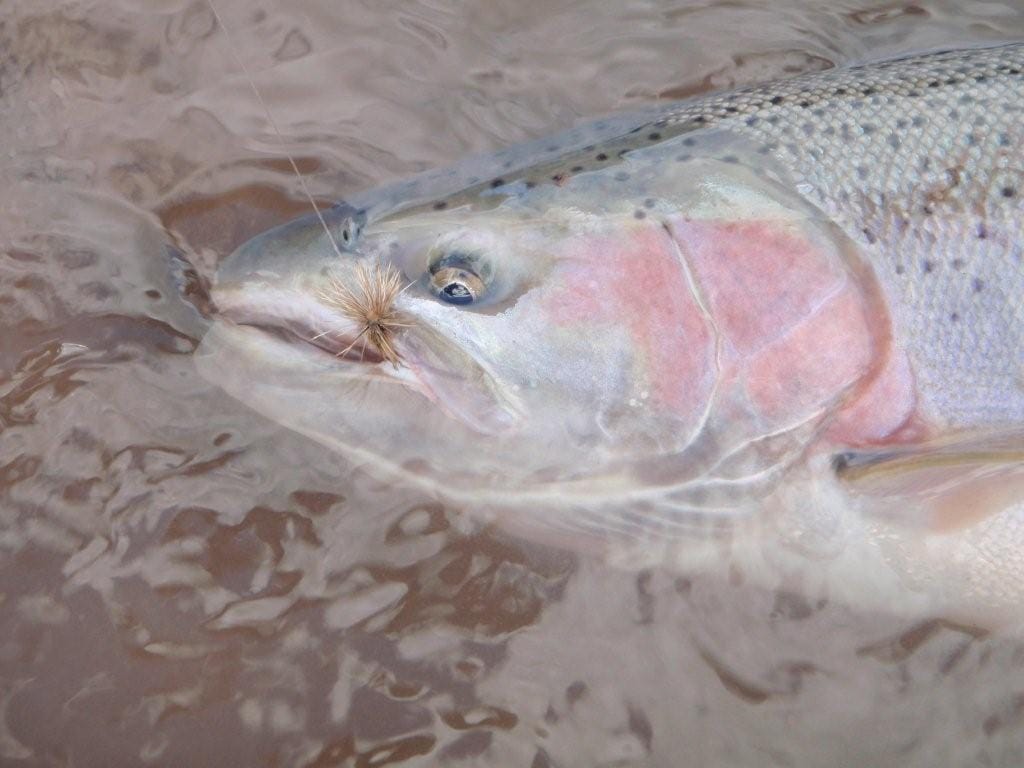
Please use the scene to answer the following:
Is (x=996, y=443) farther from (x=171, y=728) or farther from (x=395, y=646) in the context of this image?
(x=171, y=728)

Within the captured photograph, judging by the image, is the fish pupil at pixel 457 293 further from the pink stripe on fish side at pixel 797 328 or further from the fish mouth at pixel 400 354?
the pink stripe on fish side at pixel 797 328

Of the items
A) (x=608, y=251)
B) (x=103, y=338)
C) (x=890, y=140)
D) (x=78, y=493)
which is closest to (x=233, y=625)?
(x=78, y=493)

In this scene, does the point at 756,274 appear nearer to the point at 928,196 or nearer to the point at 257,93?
the point at 928,196

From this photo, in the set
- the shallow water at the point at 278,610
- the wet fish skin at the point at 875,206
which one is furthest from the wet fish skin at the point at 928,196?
the shallow water at the point at 278,610

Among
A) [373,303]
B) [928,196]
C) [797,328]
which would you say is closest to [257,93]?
[373,303]

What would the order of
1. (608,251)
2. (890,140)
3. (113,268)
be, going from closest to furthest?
(608,251)
(890,140)
(113,268)

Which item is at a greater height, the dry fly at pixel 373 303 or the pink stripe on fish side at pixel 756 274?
the pink stripe on fish side at pixel 756 274

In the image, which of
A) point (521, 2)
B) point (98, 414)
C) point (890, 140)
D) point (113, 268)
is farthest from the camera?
point (521, 2)
